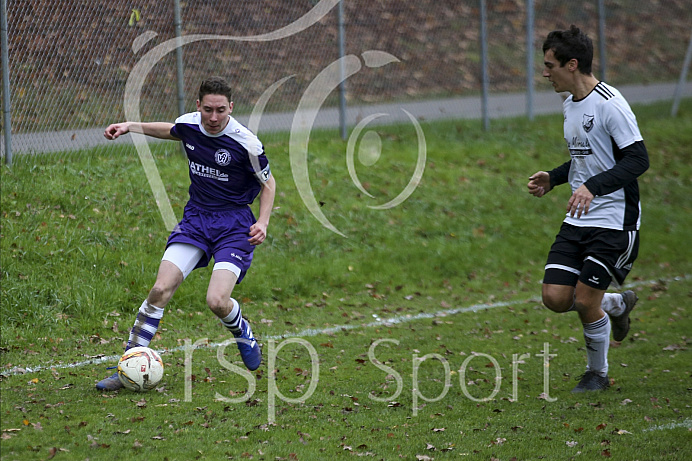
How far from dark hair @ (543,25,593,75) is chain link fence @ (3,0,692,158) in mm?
5809

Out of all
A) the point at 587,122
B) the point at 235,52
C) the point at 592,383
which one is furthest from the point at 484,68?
the point at 592,383

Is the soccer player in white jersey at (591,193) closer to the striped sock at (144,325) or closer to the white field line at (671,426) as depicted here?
the white field line at (671,426)

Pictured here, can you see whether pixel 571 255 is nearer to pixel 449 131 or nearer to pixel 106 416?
pixel 106 416

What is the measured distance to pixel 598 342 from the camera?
231 inches

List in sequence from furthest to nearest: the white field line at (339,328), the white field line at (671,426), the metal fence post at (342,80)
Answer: the metal fence post at (342,80), the white field line at (339,328), the white field line at (671,426)

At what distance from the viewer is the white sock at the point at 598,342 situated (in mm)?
5863

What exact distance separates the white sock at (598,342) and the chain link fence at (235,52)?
6.39 metres

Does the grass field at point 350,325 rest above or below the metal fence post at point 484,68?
below

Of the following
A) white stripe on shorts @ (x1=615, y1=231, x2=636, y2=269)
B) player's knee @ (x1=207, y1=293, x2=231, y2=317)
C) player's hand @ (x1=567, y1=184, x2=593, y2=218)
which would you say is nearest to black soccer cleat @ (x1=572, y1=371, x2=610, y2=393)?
white stripe on shorts @ (x1=615, y1=231, x2=636, y2=269)

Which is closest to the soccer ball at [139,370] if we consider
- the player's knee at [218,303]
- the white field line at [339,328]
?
the player's knee at [218,303]

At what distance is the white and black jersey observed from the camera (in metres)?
5.39

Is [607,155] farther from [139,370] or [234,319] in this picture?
[139,370]

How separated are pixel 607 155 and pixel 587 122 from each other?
11.5 inches

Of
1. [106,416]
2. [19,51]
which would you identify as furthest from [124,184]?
[106,416]
